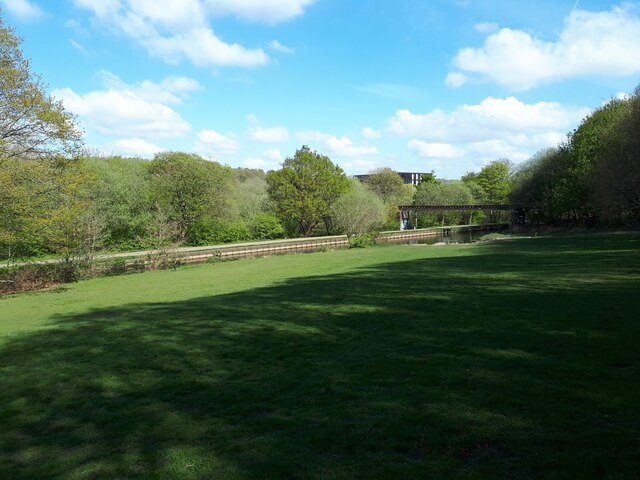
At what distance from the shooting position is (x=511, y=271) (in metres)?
17.9

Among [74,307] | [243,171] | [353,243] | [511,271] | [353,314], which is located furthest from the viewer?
[243,171]

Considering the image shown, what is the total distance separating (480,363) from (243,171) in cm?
11320

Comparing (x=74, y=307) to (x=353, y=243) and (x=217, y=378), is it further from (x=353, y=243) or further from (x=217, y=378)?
(x=353, y=243)

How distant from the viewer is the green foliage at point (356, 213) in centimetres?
6431

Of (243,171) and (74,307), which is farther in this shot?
(243,171)

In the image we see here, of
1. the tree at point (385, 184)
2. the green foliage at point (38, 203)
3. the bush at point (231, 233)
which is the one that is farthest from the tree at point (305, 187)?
the green foliage at point (38, 203)

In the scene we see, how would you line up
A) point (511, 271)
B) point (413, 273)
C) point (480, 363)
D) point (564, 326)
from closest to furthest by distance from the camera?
1. point (480, 363)
2. point (564, 326)
3. point (511, 271)
4. point (413, 273)

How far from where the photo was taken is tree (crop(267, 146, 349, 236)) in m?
67.1

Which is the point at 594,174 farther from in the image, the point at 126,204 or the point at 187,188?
the point at 126,204

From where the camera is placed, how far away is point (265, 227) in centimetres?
6531

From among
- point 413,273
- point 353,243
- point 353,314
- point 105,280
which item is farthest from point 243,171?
point 353,314

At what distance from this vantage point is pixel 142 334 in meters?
10.2

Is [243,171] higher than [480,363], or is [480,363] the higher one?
[243,171]

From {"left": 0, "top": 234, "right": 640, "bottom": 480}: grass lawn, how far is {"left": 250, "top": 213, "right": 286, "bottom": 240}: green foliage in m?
52.5
